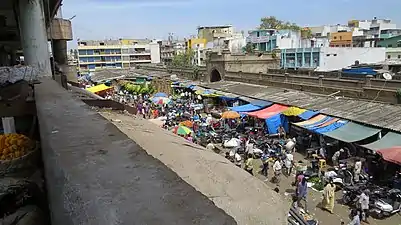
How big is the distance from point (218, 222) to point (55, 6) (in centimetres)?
1085

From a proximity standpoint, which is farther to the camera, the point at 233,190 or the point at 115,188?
the point at 233,190

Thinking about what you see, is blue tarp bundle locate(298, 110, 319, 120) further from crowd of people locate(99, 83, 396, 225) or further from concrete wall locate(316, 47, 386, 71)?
concrete wall locate(316, 47, 386, 71)

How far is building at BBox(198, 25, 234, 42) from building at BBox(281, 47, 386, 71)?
37939 mm

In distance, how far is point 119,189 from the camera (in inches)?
35.2

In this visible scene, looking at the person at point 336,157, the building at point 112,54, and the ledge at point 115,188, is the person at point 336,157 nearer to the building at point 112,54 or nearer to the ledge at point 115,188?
the ledge at point 115,188

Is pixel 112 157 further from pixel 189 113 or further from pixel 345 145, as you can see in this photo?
pixel 189 113

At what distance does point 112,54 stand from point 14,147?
238 ft

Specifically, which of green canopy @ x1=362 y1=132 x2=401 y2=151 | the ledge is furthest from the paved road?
the ledge

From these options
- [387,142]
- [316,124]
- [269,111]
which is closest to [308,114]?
[316,124]

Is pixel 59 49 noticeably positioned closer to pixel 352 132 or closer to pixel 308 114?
pixel 308 114

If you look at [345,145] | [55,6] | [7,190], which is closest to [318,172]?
[345,145]

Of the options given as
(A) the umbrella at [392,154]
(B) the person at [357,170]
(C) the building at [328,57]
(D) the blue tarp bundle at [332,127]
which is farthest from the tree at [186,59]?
(A) the umbrella at [392,154]

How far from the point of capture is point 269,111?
1666 cm

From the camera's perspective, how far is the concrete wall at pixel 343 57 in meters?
29.4
